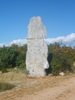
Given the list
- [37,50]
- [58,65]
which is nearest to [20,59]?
[37,50]

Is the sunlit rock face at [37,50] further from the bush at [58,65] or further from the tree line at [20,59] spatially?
the tree line at [20,59]

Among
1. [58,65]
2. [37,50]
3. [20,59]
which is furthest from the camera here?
[20,59]

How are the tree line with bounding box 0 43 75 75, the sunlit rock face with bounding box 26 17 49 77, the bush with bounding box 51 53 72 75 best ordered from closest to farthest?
the sunlit rock face with bounding box 26 17 49 77 → the bush with bounding box 51 53 72 75 → the tree line with bounding box 0 43 75 75

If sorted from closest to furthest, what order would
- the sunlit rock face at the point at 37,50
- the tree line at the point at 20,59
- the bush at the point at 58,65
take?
the sunlit rock face at the point at 37,50
the bush at the point at 58,65
the tree line at the point at 20,59

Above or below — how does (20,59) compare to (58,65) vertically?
above

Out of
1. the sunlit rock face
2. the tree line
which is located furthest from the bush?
the sunlit rock face

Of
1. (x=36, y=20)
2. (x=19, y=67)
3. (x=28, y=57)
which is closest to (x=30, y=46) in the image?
(x=28, y=57)

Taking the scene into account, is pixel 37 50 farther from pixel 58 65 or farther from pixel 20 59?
pixel 20 59

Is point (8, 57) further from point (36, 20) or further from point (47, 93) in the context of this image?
point (47, 93)

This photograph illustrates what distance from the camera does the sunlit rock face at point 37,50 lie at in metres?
15.6

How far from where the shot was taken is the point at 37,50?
15898 millimetres

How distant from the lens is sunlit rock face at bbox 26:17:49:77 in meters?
15.6

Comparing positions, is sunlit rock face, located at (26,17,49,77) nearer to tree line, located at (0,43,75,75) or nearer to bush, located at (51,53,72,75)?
bush, located at (51,53,72,75)

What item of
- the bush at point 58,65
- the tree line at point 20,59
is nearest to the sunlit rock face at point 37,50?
the bush at point 58,65
